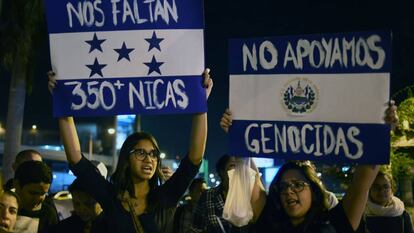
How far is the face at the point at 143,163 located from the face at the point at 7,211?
79 centimetres

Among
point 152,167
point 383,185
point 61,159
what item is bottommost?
point 61,159

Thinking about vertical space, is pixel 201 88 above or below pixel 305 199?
above

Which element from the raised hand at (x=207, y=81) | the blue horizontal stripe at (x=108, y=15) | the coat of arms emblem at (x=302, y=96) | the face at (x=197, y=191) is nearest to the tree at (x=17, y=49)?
the face at (x=197, y=191)

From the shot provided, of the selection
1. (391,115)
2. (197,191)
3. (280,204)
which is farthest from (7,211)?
(197,191)

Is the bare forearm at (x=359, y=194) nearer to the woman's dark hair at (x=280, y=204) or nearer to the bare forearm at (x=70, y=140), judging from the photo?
the woman's dark hair at (x=280, y=204)

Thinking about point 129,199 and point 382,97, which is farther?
point 129,199

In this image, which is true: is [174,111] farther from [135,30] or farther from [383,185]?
[383,185]

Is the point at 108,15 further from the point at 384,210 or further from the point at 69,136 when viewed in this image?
the point at 384,210

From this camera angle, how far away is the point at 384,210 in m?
5.03

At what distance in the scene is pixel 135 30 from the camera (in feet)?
13.6

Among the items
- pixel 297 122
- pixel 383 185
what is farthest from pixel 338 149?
pixel 383 185

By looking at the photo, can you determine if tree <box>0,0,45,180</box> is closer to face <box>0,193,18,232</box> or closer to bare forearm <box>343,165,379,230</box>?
face <box>0,193,18,232</box>

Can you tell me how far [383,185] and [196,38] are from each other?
2.02 m

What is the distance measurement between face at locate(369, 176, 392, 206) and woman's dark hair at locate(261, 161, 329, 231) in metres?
1.56
